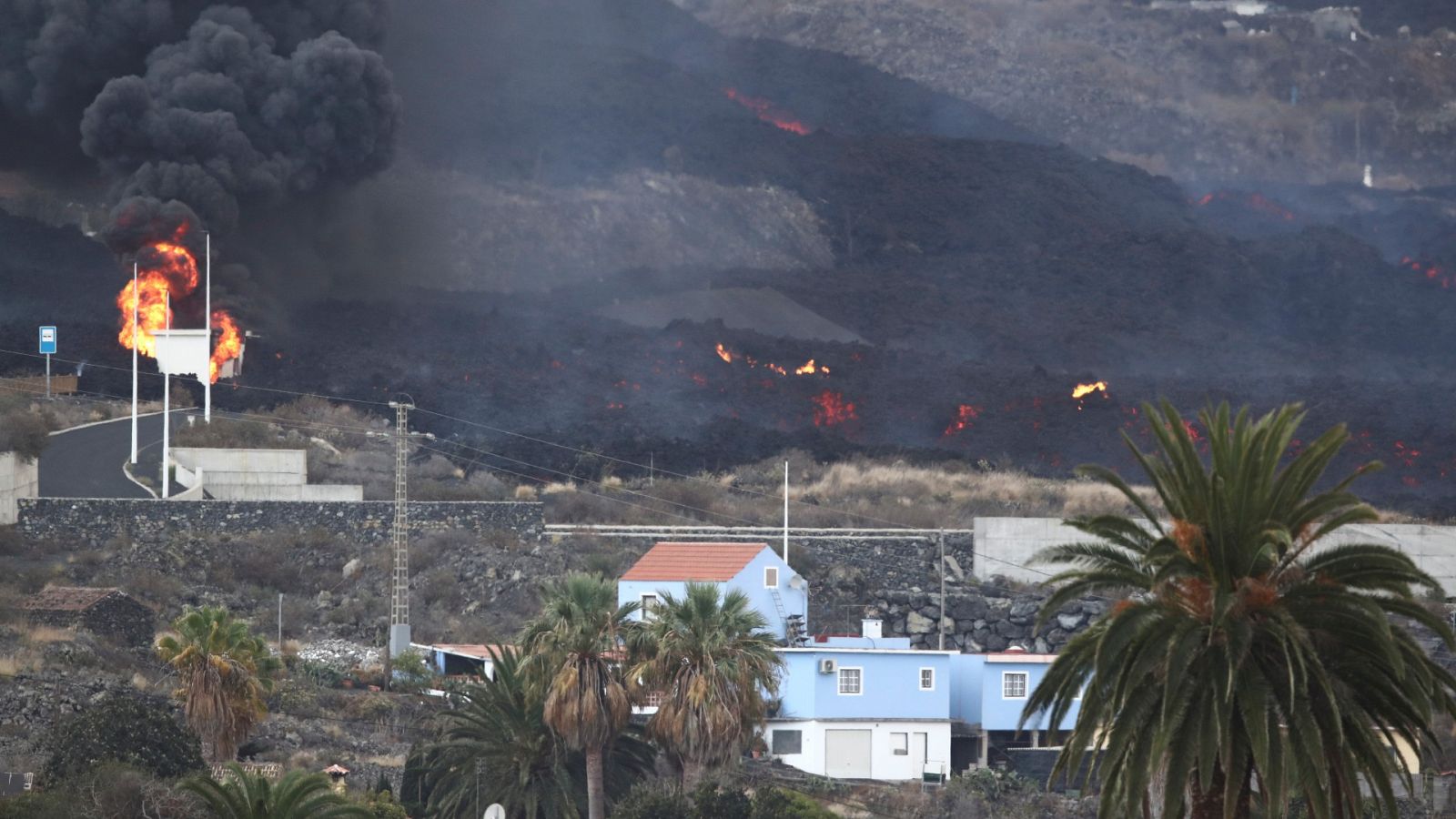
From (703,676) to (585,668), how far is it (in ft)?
8.21

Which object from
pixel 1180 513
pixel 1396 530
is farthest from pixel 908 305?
pixel 1180 513

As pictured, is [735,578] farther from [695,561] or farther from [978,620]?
[978,620]

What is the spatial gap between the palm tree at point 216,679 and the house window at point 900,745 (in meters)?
17.5

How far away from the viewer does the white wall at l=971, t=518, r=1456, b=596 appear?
252ft

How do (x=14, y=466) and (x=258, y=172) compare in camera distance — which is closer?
(x=14, y=466)

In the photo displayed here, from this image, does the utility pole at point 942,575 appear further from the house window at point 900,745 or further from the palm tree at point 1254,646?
the palm tree at point 1254,646

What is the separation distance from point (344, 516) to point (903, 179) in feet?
304

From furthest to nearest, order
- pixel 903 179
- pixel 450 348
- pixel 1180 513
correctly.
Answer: pixel 903 179 → pixel 450 348 → pixel 1180 513

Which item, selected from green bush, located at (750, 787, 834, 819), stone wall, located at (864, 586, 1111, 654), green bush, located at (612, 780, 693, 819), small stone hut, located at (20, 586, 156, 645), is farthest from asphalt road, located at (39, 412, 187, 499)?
green bush, located at (750, 787, 834, 819)

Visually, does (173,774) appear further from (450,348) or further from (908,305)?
(908,305)

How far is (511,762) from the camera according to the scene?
1918 inches

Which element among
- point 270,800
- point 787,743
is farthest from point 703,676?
point 270,800

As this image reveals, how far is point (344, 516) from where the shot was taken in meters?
75.8

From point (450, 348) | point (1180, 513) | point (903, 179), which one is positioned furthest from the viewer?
point (903, 179)
